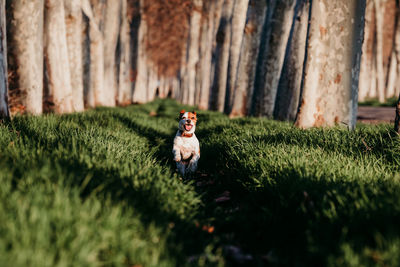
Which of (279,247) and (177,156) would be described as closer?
(279,247)

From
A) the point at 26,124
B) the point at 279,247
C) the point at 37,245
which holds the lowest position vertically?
the point at 279,247

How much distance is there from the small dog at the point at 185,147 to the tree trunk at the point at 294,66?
14.1 feet

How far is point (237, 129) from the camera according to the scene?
17.2 ft

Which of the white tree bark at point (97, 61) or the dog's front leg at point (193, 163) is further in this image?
the white tree bark at point (97, 61)

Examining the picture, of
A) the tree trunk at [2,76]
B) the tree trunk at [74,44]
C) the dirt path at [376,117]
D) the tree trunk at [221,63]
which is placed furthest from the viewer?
the tree trunk at [221,63]

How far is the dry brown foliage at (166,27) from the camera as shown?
23391mm

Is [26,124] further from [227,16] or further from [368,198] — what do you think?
[227,16]

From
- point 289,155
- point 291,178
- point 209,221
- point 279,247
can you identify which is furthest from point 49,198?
point 289,155

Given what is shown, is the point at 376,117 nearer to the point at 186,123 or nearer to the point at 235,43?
the point at 235,43

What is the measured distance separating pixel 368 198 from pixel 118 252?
5.55 feet

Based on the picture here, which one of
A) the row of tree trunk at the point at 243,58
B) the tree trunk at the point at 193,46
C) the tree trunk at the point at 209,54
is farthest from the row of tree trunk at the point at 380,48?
the row of tree trunk at the point at 243,58

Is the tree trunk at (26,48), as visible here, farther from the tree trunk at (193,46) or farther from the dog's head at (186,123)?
the tree trunk at (193,46)

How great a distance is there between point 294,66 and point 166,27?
2466cm

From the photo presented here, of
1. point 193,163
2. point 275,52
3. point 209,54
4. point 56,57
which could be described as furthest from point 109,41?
point 193,163
